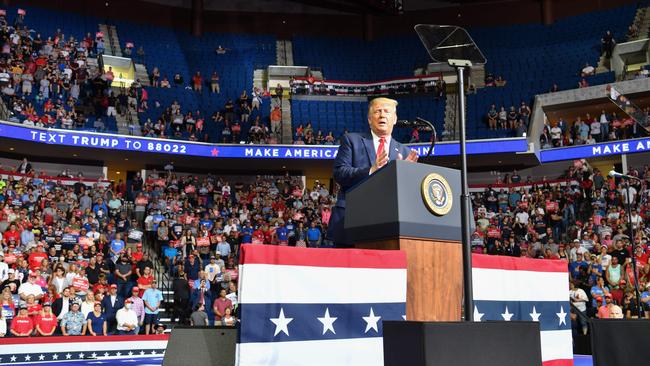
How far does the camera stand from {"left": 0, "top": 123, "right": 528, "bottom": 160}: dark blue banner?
21297 millimetres

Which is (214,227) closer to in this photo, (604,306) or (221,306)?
(221,306)

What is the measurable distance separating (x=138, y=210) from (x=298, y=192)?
5839mm

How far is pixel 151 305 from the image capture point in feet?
40.5

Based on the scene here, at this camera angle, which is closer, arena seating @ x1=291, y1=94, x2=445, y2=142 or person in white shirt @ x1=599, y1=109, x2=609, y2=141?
person in white shirt @ x1=599, y1=109, x2=609, y2=141

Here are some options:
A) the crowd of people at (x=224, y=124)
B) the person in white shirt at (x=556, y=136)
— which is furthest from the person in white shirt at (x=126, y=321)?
the person in white shirt at (x=556, y=136)

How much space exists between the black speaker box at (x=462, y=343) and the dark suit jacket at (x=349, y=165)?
1.21 metres

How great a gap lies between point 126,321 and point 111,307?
0.52 m

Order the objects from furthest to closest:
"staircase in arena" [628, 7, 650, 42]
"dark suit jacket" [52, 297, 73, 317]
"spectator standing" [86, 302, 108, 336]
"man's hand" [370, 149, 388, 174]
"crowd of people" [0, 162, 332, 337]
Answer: "staircase in arena" [628, 7, 650, 42] → "crowd of people" [0, 162, 332, 337] → "dark suit jacket" [52, 297, 73, 317] → "spectator standing" [86, 302, 108, 336] → "man's hand" [370, 149, 388, 174]

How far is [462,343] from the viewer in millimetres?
2605

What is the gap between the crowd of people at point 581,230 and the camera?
493 inches

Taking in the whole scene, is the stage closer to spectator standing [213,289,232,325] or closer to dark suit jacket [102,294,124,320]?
dark suit jacket [102,294,124,320]

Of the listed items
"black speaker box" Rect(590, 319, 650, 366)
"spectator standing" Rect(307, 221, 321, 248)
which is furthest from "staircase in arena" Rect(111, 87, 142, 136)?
"black speaker box" Rect(590, 319, 650, 366)

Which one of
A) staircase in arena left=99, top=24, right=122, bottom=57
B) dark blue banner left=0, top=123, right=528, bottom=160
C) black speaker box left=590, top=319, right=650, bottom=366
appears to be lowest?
black speaker box left=590, top=319, right=650, bottom=366

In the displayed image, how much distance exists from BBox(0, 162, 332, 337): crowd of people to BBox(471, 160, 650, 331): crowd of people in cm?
573
